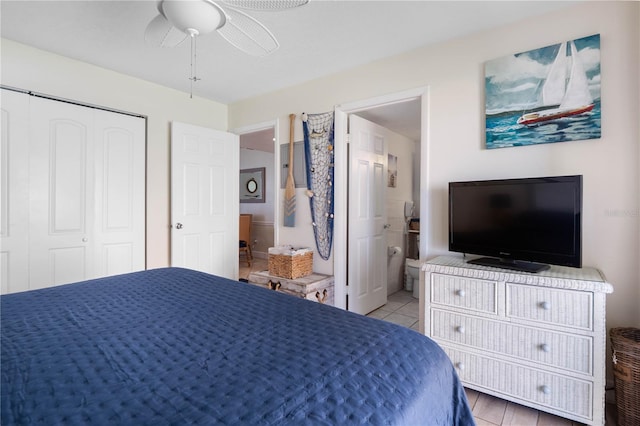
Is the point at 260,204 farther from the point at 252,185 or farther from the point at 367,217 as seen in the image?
the point at 367,217

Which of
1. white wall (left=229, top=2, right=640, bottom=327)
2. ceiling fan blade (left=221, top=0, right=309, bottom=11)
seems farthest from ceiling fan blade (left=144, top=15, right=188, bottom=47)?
white wall (left=229, top=2, right=640, bottom=327)

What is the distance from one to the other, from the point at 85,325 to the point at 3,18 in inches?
95.4

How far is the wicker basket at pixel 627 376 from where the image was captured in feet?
5.02

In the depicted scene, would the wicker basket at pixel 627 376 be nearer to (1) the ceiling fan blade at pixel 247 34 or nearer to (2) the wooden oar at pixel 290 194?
(1) the ceiling fan blade at pixel 247 34

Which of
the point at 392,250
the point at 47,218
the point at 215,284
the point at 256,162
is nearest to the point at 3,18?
the point at 47,218

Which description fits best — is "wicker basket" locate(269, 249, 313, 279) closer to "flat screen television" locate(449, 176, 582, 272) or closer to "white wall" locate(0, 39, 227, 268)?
"white wall" locate(0, 39, 227, 268)

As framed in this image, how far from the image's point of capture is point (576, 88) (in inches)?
72.9

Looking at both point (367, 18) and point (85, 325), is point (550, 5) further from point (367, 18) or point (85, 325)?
point (85, 325)

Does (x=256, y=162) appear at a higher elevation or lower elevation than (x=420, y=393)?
higher

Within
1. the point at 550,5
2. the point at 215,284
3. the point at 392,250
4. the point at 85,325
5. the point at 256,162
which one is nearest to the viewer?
the point at 85,325

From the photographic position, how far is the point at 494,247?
1.97 metres

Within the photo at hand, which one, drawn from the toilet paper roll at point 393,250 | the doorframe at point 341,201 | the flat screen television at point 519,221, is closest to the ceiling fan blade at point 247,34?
the doorframe at point 341,201

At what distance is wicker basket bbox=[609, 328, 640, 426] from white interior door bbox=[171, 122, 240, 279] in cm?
343

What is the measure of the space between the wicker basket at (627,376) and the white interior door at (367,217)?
6.04 ft
